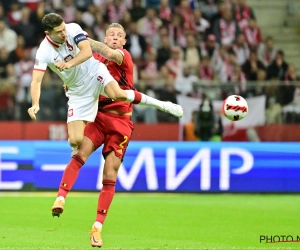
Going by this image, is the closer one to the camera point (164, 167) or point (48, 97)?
point (164, 167)

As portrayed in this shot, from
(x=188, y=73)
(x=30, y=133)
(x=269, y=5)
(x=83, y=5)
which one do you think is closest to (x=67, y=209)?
(x=30, y=133)

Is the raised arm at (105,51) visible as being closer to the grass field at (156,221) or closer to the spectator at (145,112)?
the grass field at (156,221)

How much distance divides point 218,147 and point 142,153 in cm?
142

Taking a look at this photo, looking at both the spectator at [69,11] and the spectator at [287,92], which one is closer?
the spectator at [287,92]

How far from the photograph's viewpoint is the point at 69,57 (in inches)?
340

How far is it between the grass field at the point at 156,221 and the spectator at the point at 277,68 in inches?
166

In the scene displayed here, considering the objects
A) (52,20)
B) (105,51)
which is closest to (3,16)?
(105,51)

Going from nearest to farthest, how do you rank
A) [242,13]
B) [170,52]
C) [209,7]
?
[170,52] → [242,13] → [209,7]

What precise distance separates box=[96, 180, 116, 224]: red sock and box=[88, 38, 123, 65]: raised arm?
1.45 metres

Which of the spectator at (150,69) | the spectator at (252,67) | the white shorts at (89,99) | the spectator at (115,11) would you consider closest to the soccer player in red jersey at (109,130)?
the white shorts at (89,99)

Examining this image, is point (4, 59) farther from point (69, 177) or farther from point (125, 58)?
point (69, 177)

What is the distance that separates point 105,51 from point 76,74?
437 millimetres

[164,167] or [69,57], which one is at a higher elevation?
[69,57]

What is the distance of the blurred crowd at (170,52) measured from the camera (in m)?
15.1
